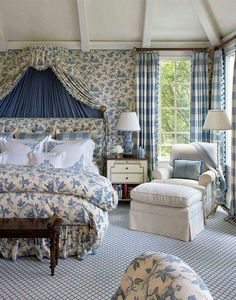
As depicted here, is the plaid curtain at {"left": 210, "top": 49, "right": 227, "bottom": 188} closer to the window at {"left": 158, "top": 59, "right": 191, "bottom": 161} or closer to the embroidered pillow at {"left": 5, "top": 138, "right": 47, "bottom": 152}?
the window at {"left": 158, "top": 59, "right": 191, "bottom": 161}

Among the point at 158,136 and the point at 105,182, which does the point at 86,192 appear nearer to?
the point at 105,182

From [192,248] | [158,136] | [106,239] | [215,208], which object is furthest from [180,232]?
[158,136]

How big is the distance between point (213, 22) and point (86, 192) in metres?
3.32

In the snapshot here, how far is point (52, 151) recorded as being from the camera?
464 cm

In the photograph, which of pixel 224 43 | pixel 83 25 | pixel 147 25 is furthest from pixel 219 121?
pixel 83 25

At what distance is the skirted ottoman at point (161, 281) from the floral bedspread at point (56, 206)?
209 centimetres

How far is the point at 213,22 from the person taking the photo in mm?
4992

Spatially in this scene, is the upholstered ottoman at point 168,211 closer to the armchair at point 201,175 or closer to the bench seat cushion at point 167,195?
the bench seat cushion at point 167,195

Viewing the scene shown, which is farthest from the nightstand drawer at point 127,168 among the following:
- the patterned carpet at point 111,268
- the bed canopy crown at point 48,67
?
the patterned carpet at point 111,268

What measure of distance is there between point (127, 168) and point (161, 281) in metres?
4.25

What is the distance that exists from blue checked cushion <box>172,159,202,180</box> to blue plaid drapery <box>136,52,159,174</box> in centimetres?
80

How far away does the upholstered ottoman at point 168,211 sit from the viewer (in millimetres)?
3820

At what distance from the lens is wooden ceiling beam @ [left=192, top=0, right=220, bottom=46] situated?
471 cm

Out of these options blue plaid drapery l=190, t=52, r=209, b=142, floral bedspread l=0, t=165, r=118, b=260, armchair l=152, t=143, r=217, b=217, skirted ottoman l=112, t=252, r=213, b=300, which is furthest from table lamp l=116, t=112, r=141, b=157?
skirted ottoman l=112, t=252, r=213, b=300
